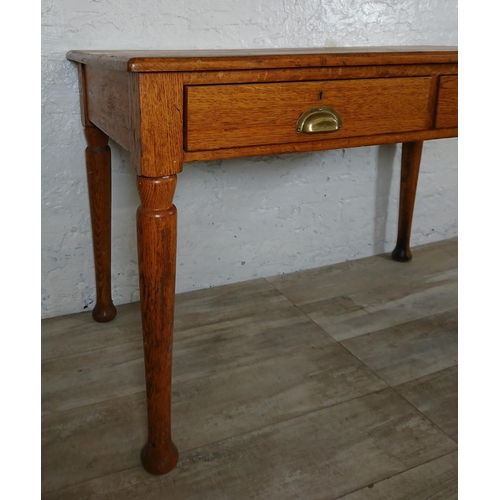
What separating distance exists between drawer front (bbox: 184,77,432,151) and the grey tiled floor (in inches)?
23.2

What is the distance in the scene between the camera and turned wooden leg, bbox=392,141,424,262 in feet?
6.15

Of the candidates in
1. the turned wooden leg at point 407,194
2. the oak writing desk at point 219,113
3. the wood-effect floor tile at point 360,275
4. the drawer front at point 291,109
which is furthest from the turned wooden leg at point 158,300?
the turned wooden leg at point 407,194

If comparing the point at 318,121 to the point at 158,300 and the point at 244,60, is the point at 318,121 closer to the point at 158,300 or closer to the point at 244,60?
the point at 244,60

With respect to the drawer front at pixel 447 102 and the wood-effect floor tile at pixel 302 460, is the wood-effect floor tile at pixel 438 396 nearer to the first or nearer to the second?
the wood-effect floor tile at pixel 302 460

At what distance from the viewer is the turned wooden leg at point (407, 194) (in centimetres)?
188

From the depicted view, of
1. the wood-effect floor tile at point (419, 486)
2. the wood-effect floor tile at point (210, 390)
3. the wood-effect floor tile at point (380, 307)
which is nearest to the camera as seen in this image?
the wood-effect floor tile at point (419, 486)

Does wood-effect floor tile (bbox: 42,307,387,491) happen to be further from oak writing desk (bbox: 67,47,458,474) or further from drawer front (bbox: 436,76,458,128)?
drawer front (bbox: 436,76,458,128)

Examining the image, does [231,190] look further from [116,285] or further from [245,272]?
[116,285]

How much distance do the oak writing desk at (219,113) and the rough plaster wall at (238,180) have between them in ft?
0.89

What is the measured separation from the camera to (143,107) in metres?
A: 0.87

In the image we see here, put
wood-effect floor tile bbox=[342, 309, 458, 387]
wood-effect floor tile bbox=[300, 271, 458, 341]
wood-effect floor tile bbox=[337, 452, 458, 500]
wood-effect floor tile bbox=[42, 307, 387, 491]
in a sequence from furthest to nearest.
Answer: wood-effect floor tile bbox=[300, 271, 458, 341], wood-effect floor tile bbox=[342, 309, 458, 387], wood-effect floor tile bbox=[42, 307, 387, 491], wood-effect floor tile bbox=[337, 452, 458, 500]

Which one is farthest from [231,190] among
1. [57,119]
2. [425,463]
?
[425,463]

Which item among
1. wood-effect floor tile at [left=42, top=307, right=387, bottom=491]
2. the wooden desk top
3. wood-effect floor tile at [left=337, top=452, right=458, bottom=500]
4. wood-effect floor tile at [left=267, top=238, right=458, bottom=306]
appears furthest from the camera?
wood-effect floor tile at [left=267, top=238, right=458, bottom=306]

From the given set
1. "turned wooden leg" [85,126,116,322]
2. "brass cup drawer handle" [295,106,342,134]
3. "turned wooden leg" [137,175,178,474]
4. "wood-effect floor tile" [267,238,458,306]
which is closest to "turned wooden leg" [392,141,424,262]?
"wood-effect floor tile" [267,238,458,306]
